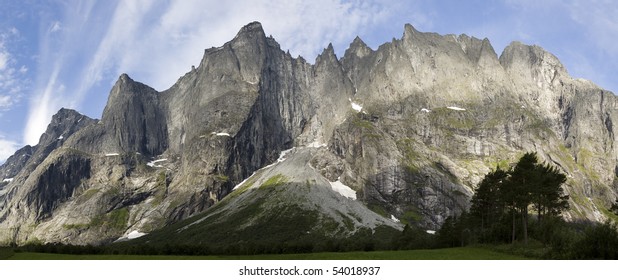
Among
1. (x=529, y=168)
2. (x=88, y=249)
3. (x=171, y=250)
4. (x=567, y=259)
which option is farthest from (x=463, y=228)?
(x=88, y=249)

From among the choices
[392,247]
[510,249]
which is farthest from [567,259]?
[392,247]

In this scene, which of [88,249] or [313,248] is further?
[313,248]

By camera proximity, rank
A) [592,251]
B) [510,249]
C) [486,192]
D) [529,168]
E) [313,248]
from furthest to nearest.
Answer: [313,248] → [486,192] → [529,168] → [510,249] → [592,251]

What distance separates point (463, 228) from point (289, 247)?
149 ft

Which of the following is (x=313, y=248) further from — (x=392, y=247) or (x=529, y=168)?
(x=529, y=168)

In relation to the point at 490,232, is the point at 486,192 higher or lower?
higher

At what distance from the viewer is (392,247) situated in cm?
12938

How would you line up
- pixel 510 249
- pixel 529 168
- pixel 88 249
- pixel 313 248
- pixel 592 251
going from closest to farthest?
pixel 592 251
pixel 510 249
pixel 529 168
pixel 88 249
pixel 313 248

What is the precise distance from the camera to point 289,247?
12900cm

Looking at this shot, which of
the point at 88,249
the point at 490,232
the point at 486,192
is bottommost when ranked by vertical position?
the point at 88,249

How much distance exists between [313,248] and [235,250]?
2899 cm

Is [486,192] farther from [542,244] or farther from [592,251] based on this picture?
[592,251]

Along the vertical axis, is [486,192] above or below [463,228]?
above

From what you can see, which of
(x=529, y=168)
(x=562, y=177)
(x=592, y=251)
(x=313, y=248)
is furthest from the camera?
(x=313, y=248)
